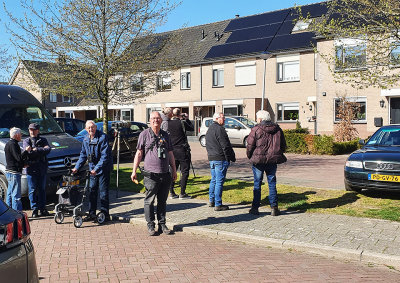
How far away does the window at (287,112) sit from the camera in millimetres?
27953

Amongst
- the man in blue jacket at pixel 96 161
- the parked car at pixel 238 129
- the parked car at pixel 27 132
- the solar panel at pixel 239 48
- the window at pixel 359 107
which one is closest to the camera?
the man in blue jacket at pixel 96 161

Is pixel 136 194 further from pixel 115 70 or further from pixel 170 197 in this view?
pixel 115 70

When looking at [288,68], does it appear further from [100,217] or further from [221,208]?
[100,217]

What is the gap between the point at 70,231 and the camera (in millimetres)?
6906

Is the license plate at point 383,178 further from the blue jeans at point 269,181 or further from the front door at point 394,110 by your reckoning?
the front door at point 394,110

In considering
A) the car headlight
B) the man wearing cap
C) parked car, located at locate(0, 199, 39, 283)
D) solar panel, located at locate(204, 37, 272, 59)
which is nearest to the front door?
solar panel, located at locate(204, 37, 272, 59)

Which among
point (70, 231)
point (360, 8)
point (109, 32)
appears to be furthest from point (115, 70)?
point (360, 8)

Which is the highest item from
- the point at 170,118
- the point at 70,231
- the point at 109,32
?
the point at 109,32

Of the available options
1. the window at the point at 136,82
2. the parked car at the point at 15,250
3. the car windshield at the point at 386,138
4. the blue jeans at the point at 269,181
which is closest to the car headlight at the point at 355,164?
the car windshield at the point at 386,138

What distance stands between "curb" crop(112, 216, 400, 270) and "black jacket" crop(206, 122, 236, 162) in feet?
5.33

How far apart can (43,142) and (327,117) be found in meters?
20.0

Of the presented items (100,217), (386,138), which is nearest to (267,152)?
(100,217)

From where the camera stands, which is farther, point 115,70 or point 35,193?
point 115,70

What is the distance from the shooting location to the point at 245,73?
→ 30375 millimetres
